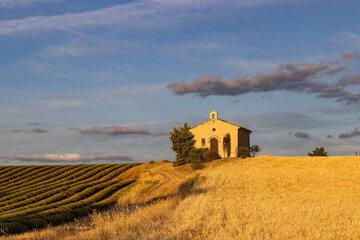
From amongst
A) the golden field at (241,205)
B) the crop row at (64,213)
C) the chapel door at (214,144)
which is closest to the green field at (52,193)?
the crop row at (64,213)

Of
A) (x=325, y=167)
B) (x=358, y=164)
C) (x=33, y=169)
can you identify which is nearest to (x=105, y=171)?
(x=33, y=169)

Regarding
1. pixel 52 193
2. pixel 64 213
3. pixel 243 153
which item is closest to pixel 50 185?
pixel 52 193

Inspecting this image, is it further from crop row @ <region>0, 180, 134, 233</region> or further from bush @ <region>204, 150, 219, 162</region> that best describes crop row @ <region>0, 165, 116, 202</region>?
bush @ <region>204, 150, 219, 162</region>

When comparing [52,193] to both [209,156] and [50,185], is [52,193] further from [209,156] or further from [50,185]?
[209,156]

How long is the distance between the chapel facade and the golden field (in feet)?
20.6

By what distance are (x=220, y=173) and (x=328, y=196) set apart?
517 inches

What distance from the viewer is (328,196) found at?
2766cm

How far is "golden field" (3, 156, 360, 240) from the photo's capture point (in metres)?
12.8

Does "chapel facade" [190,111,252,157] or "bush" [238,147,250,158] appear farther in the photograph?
"chapel facade" [190,111,252,157]

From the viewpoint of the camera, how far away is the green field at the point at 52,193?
2773 cm

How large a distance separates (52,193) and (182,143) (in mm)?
20937

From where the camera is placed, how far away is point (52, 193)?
43.8m

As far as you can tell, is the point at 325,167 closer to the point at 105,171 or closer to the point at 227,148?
the point at 227,148

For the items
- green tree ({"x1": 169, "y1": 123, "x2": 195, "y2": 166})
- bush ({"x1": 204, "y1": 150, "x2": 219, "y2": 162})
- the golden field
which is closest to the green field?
the golden field
